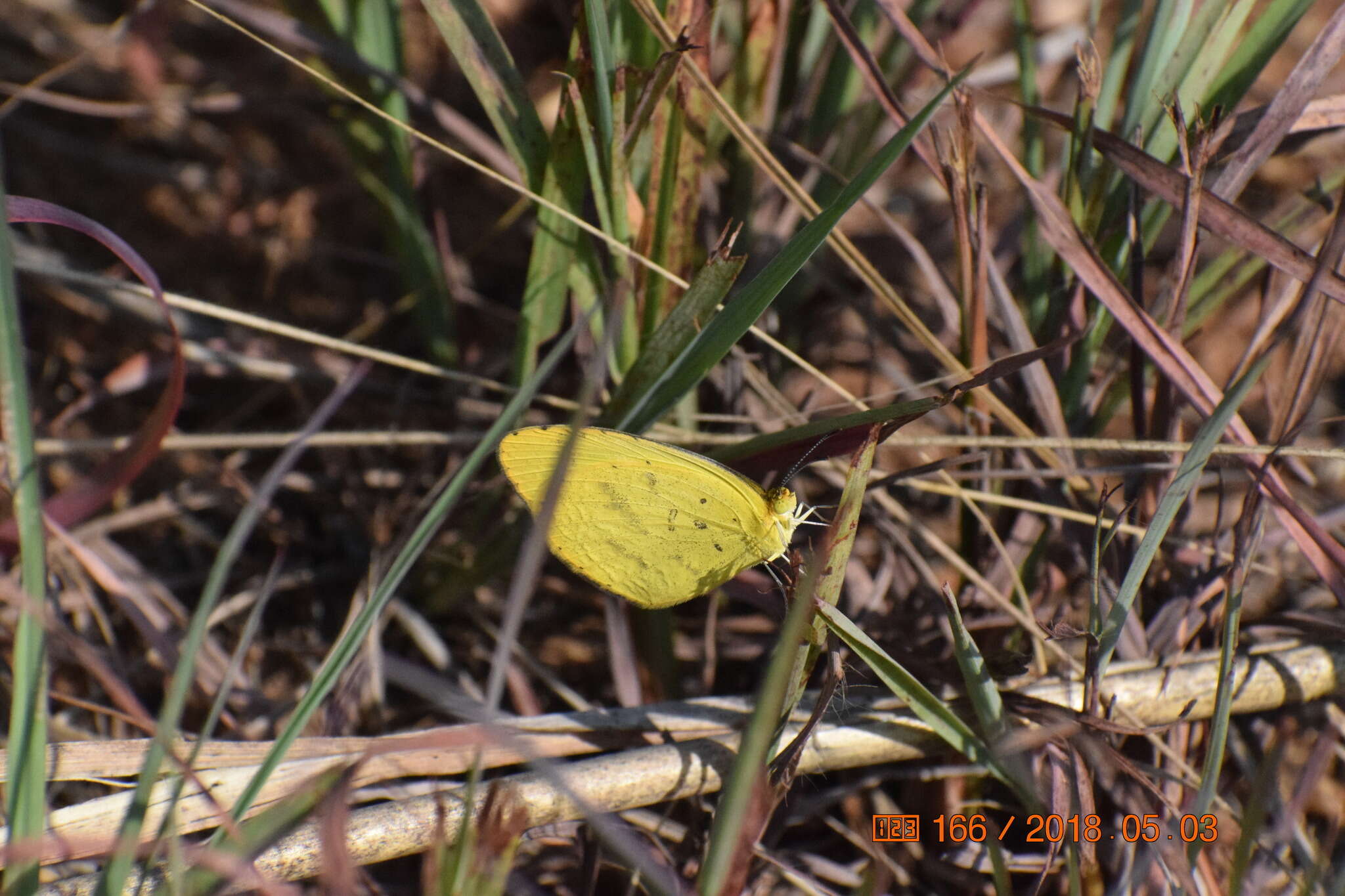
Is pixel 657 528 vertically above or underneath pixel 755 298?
underneath

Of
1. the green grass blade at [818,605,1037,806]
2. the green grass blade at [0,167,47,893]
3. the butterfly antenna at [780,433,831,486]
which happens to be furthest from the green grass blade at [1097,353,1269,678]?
the green grass blade at [0,167,47,893]

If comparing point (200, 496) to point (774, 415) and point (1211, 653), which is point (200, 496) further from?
point (1211, 653)

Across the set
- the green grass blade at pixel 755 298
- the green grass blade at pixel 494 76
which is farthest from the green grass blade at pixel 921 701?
the green grass blade at pixel 494 76

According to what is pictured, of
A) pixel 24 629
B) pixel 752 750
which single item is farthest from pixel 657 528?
pixel 24 629

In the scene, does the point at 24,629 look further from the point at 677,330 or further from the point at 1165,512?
the point at 1165,512

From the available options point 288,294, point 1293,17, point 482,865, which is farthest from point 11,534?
point 1293,17

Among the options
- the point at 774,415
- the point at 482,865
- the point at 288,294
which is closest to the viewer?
the point at 482,865
